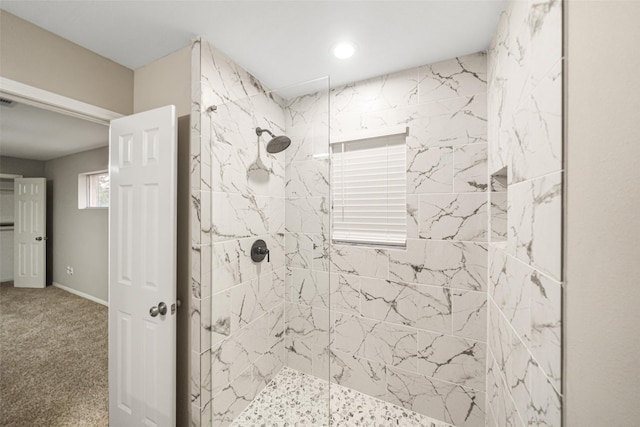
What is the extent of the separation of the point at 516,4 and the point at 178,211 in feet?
6.51

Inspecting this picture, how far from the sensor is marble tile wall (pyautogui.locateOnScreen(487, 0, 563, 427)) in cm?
71

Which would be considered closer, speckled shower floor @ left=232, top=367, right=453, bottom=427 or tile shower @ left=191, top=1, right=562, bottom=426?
tile shower @ left=191, top=1, right=562, bottom=426

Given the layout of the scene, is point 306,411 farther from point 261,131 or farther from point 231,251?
point 261,131

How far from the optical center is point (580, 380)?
62cm

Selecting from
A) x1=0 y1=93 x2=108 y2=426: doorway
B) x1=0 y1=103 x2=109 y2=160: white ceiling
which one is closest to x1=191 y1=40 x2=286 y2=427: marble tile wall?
x1=0 y1=93 x2=108 y2=426: doorway

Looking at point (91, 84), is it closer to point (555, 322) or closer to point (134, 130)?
point (134, 130)

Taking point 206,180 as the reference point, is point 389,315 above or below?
below

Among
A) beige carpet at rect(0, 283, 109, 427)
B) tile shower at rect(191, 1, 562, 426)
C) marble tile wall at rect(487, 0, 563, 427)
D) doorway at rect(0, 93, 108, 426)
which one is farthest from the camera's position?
doorway at rect(0, 93, 108, 426)

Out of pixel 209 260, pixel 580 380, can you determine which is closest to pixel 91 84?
pixel 209 260

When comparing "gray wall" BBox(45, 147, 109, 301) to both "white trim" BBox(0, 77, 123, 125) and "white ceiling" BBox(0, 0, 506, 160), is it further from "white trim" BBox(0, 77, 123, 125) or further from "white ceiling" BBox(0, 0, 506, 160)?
"white ceiling" BBox(0, 0, 506, 160)

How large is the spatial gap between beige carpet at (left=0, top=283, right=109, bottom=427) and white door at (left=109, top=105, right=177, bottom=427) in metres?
0.57

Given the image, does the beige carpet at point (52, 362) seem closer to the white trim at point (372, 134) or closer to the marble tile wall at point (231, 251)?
the marble tile wall at point (231, 251)

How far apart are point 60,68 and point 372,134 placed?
1.93 metres

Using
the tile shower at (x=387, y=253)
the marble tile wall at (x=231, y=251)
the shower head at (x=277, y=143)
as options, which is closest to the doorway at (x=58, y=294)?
the marble tile wall at (x=231, y=251)
